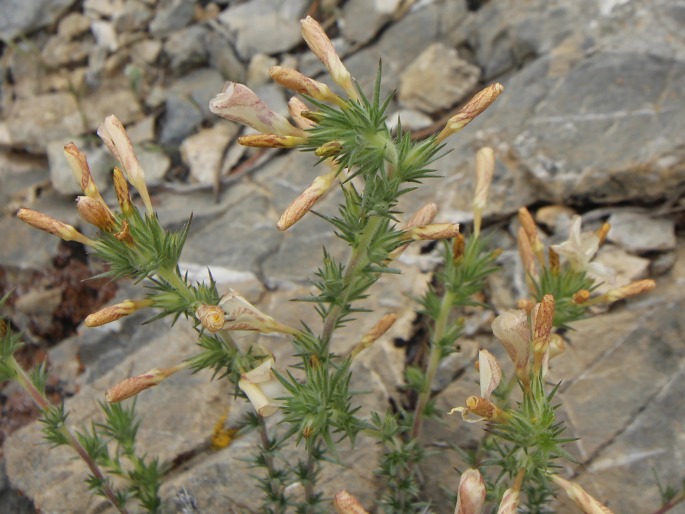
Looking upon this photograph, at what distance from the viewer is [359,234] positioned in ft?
9.43

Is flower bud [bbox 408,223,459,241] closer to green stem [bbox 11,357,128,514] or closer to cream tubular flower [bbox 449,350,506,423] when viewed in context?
cream tubular flower [bbox 449,350,506,423]

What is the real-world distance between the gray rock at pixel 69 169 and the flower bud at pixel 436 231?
395cm

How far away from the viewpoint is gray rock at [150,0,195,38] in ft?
23.5

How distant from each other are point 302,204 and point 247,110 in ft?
1.32

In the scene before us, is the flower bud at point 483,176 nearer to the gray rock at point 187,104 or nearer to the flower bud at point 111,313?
the flower bud at point 111,313

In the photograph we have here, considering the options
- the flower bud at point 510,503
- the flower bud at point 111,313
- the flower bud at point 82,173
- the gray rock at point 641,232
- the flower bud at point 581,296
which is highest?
the flower bud at point 82,173

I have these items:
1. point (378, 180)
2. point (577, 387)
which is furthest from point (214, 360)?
point (577, 387)

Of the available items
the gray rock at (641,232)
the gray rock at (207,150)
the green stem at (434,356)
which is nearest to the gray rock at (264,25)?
the gray rock at (207,150)

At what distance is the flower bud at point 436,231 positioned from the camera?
9.00 feet

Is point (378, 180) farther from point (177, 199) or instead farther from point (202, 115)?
point (202, 115)

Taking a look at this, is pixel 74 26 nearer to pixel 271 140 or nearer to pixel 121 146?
pixel 121 146

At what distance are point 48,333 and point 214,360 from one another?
3021mm

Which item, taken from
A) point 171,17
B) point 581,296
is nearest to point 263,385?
point 581,296

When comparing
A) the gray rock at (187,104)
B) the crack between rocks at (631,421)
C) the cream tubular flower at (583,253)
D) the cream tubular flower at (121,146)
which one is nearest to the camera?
the cream tubular flower at (121,146)
